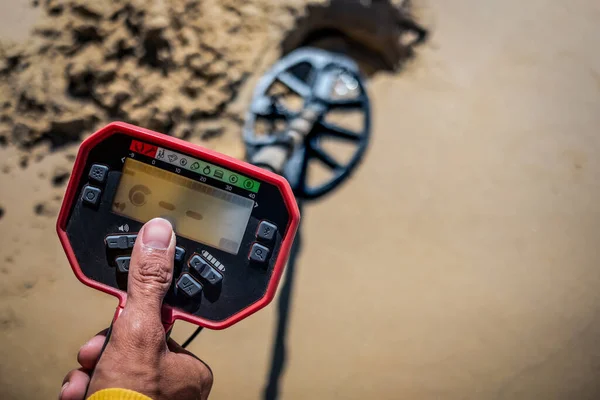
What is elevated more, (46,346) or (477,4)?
(477,4)

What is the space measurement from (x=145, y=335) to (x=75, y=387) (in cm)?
18

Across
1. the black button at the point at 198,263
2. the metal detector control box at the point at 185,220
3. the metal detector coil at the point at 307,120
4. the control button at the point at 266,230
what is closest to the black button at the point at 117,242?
the metal detector control box at the point at 185,220

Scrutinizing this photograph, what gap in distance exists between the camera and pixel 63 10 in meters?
1.43

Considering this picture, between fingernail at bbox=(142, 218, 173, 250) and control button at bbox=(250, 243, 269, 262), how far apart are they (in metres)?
0.13

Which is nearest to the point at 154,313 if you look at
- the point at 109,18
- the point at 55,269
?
the point at 55,269

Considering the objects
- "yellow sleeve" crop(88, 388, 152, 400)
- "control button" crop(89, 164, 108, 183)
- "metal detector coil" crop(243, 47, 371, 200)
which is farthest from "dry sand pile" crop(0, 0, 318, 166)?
"yellow sleeve" crop(88, 388, 152, 400)

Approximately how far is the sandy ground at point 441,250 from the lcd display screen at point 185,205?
25.6 inches

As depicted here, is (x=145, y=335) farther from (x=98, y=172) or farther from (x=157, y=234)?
(x=98, y=172)

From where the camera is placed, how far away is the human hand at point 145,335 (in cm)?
65

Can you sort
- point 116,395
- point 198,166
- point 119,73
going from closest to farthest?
1. point 116,395
2. point 198,166
3. point 119,73

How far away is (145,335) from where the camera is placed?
653mm

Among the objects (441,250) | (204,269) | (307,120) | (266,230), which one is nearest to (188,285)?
(204,269)

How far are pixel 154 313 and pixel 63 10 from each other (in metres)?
1.18

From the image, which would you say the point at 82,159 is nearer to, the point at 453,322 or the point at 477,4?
the point at 453,322
